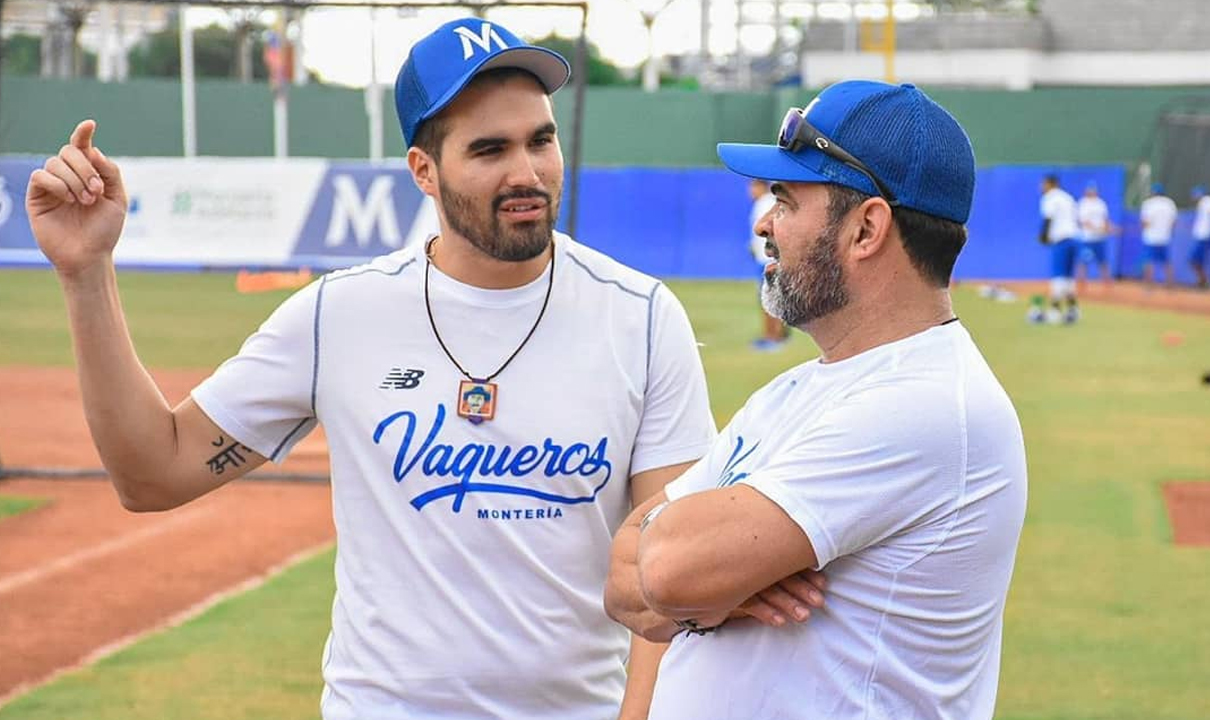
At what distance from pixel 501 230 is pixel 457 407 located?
1.31 ft

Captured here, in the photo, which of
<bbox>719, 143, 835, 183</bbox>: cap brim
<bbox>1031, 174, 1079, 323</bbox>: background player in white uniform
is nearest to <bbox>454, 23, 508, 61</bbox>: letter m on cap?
<bbox>719, 143, 835, 183</bbox>: cap brim

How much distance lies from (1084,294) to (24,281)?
19375 millimetres

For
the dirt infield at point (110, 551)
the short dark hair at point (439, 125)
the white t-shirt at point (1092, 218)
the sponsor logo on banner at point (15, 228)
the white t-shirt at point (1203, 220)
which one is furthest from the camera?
the white t-shirt at point (1203, 220)

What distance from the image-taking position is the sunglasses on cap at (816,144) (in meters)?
2.82

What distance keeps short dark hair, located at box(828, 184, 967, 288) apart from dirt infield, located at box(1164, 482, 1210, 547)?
823cm

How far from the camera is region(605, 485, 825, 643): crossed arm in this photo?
2.69 metres

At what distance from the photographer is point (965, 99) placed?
135 feet

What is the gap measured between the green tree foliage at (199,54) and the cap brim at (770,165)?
26385 mm

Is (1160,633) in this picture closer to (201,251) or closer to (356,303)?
(356,303)

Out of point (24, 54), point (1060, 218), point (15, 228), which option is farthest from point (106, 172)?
point (24, 54)

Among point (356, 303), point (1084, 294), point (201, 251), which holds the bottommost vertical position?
point (1084, 294)

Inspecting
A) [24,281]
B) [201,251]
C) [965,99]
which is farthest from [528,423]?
[965,99]

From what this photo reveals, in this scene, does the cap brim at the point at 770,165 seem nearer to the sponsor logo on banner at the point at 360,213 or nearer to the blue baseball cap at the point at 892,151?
the blue baseball cap at the point at 892,151

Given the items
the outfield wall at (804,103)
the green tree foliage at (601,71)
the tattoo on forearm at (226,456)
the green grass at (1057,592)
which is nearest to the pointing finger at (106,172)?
the tattoo on forearm at (226,456)
